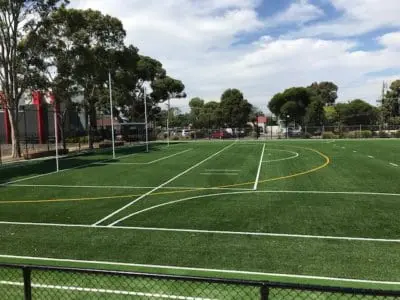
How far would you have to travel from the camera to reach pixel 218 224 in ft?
37.6

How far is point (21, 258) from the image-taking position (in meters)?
9.00

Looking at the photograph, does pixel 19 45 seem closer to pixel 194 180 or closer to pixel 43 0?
pixel 43 0

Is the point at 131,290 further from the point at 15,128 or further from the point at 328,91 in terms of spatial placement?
the point at 328,91

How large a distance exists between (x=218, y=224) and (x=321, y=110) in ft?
222

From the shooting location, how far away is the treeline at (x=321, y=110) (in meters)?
75.4

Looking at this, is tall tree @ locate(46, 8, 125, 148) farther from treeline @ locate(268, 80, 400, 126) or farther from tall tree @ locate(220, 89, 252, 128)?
treeline @ locate(268, 80, 400, 126)

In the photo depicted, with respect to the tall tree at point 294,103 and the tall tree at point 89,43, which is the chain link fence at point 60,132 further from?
the tall tree at point 294,103

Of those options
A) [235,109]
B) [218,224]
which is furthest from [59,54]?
[235,109]

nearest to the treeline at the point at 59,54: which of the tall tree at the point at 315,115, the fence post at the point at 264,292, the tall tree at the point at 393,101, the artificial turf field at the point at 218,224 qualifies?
the artificial turf field at the point at 218,224

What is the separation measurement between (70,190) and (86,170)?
7.22 metres

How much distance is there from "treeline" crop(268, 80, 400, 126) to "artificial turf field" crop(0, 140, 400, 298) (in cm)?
5591

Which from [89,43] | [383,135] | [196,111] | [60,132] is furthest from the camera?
[196,111]

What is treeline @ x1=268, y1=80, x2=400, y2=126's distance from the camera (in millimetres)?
75438

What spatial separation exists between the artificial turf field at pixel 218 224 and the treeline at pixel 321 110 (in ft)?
183
